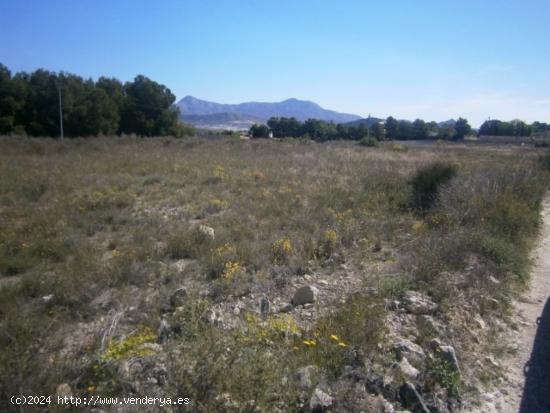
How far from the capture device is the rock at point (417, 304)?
4988 millimetres

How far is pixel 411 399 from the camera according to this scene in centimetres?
349

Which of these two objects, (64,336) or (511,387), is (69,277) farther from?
(511,387)

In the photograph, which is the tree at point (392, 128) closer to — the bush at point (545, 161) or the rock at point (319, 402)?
the bush at point (545, 161)

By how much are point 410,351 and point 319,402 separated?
1281 mm

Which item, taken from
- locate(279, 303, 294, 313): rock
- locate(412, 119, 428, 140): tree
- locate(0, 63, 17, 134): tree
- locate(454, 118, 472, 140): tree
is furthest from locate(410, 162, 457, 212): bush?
locate(454, 118, 472, 140): tree

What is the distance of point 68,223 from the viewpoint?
8.58 meters

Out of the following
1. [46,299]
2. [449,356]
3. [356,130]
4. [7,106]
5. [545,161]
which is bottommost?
[46,299]

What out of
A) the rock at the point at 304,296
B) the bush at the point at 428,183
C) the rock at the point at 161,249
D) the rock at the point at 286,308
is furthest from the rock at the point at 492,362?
the bush at the point at 428,183

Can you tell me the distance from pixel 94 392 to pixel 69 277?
284 cm

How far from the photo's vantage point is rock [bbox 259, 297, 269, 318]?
16.6 ft

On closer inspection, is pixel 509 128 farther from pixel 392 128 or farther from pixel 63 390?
pixel 63 390

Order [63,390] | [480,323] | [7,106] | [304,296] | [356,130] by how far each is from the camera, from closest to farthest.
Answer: [63,390]
[480,323]
[304,296]
[7,106]
[356,130]

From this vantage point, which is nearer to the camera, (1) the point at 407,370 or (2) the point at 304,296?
(1) the point at 407,370

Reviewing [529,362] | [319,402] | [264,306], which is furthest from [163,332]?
[529,362]
